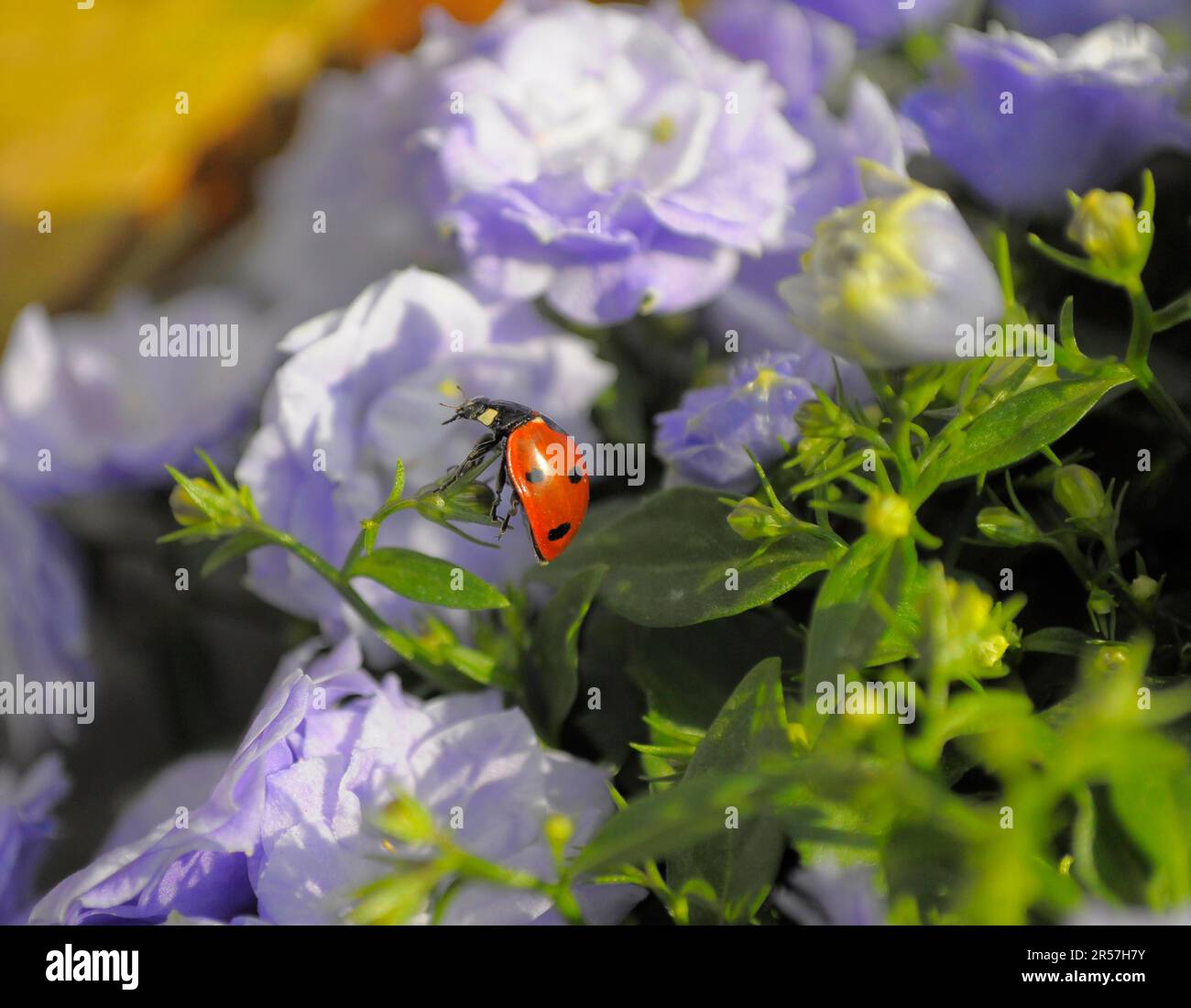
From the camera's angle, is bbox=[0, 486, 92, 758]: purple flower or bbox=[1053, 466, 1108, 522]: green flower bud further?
bbox=[0, 486, 92, 758]: purple flower

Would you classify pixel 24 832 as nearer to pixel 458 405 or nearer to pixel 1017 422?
pixel 458 405

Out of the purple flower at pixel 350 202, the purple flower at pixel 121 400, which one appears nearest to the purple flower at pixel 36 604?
the purple flower at pixel 121 400

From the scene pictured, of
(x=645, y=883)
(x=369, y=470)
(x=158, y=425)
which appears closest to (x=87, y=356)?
(x=158, y=425)

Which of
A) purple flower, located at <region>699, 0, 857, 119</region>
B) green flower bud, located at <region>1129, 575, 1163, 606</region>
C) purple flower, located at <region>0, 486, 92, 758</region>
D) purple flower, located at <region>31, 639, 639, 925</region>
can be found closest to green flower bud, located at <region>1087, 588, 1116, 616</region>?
green flower bud, located at <region>1129, 575, 1163, 606</region>

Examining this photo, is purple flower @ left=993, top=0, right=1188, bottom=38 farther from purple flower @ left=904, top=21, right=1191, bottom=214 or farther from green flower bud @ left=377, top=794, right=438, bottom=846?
green flower bud @ left=377, top=794, right=438, bottom=846

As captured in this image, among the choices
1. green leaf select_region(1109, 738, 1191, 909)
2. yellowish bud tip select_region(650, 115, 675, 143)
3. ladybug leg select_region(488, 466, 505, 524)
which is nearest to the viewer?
green leaf select_region(1109, 738, 1191, 909)

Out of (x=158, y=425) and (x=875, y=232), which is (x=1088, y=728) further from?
(x=158, y=425)
